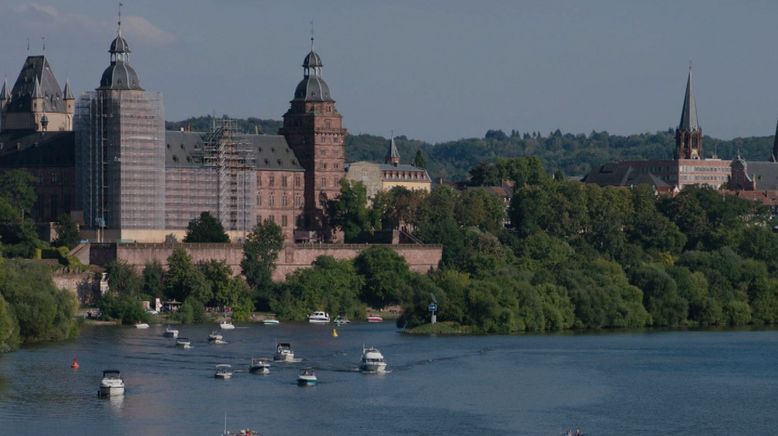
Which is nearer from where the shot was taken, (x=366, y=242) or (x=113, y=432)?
(x=113, y=432)

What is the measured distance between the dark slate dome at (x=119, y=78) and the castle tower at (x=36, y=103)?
23.2m

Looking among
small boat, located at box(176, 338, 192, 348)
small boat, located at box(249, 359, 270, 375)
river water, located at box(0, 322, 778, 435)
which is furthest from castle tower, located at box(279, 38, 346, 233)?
small boat, located at box(249, 359, 270, 375)

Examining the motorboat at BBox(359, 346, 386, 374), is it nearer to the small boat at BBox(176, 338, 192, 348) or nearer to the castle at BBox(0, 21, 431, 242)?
the small boat at BBox(176, 338, 192, 348)

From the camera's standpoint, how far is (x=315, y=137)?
559 ft

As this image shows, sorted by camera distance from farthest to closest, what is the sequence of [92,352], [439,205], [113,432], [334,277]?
1. [439,205]
2. [334,277]
3. [92,352]
4. [113,432]

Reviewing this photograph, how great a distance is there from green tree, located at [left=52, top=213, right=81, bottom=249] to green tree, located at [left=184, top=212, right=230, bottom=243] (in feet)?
26.0

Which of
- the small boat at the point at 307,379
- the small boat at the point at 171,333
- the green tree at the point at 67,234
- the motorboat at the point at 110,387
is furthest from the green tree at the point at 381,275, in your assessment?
the motorboat at the point at 110,387

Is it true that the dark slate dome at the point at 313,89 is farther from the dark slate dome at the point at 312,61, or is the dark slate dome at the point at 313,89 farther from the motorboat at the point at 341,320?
the motorboat at the point at 341,320

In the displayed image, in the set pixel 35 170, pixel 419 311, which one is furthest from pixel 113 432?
pixel 35 170

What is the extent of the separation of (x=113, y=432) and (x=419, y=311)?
49.2 metres

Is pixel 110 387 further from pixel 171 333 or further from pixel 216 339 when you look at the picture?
pixel 171 333

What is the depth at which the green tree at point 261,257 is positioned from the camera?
147m

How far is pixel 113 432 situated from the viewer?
7975cm

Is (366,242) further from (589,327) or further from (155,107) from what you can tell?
(589,327)
